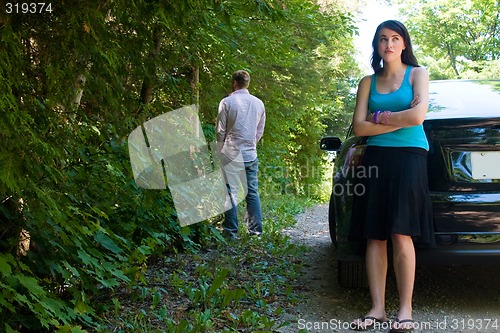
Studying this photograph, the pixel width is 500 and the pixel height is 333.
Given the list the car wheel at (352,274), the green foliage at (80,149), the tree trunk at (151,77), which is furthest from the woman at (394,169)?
the tree trunk at (151,77)

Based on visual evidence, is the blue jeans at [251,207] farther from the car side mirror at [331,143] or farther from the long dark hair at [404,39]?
the long dark hair at [404,39]

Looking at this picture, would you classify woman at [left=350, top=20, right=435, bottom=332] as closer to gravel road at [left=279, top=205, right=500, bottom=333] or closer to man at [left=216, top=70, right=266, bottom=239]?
gravel road at [left=279, top=205, right=500, bottom=333]

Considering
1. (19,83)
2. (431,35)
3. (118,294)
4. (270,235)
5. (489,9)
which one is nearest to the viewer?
(19,83)

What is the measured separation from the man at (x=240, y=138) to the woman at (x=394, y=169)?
9.53ft

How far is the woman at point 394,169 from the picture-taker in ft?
11.5

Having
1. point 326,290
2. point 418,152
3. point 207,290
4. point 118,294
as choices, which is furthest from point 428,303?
point 118,294

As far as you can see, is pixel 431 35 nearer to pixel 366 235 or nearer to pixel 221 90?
pixel 221 90

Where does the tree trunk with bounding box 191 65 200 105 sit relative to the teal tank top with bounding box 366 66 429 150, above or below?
above

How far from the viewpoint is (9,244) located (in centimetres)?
299

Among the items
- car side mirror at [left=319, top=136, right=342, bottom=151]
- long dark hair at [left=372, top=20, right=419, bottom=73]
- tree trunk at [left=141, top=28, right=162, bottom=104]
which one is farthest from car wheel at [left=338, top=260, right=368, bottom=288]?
tree trunk at [left=141, top=28, right=162, bottom=104]

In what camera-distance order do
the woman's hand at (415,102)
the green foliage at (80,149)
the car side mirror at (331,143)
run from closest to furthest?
the green foliage at (80,149)
the woman's hand at (415,102)
the car side mirror at (331,143)

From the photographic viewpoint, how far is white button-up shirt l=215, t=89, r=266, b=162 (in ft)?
21.6

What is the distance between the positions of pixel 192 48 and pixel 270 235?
8.80ft

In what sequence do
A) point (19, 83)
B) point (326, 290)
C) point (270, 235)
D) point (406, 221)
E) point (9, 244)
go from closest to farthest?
1. point (19, 83)
2. point (9, 244)
3. point (406, 221)
4. point (326, 290)
5. point (270, 235)
